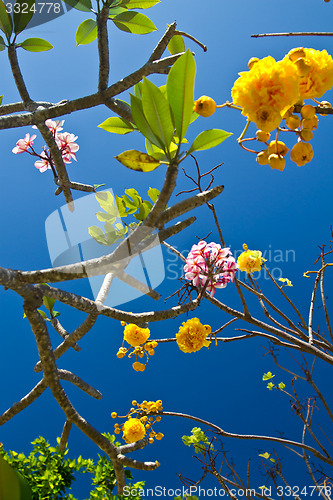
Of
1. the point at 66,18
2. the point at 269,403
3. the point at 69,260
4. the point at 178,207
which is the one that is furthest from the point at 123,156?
the point at 269,403

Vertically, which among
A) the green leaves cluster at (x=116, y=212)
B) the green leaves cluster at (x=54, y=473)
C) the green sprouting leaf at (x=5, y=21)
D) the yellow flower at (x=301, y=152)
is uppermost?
the green sprouting leaf at (x=5, y=21)

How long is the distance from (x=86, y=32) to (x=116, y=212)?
55 cm

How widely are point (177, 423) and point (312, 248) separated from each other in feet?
7.45

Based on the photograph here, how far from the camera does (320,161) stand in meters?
3.46

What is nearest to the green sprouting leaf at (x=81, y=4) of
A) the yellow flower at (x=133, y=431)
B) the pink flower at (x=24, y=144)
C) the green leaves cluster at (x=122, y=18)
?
the green leaves cluster at (x=122, y=18)

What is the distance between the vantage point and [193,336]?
1069mm

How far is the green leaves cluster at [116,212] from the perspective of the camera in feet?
3.51

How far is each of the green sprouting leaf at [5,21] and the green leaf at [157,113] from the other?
2.33ft

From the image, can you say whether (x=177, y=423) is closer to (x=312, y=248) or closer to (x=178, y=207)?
(x=312, y=248)

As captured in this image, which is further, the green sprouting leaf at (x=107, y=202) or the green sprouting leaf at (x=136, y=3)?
the green sprouting leaf at (x=107, y=202)

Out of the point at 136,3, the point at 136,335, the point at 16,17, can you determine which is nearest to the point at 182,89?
the point at 136,3

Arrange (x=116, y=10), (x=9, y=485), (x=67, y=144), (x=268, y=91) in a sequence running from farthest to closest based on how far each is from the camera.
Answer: (x=67, y=144) < (x=116, y=10) < (x=268, y=91) < (x=9, y=485)

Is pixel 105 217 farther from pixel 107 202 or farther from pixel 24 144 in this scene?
pixel 24 144

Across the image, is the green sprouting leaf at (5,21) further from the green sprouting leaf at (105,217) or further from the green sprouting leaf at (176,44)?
Answer: the green sprouting leaf at (105,217)
